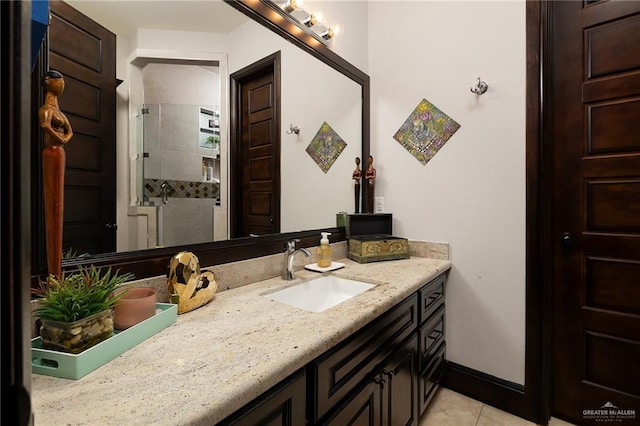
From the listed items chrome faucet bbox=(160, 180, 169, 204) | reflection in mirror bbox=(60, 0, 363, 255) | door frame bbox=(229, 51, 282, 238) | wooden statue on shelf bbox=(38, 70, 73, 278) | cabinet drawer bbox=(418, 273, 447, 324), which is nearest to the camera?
Answer: wooden statue on shelf bbox=(38, 70, 73, 278)

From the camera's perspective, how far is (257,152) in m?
1.46

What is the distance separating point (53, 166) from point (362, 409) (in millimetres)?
1156

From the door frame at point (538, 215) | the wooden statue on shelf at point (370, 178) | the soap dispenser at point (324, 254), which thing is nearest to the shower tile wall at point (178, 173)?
the soap dispenser at point (324, 254)

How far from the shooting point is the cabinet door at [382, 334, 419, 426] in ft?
3.70

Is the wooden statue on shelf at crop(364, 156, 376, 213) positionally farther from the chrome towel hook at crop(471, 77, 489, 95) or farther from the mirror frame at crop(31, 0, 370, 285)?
the chrome towel hook at crop(471, 77, 489, 95)

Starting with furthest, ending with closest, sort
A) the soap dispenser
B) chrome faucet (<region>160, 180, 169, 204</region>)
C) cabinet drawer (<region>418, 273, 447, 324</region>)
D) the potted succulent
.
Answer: the soap dispenser < cabinet drawer (<region>418, 273, 447, 324</region>) < chrome faucet (<region>160, 180, 169, 204</region>) < the potted succulent

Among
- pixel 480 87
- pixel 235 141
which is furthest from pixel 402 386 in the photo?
pixel 480 87

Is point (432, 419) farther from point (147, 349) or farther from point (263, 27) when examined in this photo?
point (263, 27)

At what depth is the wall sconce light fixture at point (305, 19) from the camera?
4.89ft

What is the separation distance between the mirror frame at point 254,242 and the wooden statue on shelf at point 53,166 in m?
0.07

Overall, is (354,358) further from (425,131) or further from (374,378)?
(425,131)

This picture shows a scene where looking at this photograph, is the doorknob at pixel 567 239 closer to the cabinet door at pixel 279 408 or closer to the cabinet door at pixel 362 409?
the cabinet door at pixel 362 409

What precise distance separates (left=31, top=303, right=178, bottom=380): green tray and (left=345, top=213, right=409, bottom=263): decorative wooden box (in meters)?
1.25

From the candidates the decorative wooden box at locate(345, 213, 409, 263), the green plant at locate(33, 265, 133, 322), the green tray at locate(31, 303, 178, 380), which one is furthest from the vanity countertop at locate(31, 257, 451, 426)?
the decorative wooden box at locate(345, 213, 409, 263)
